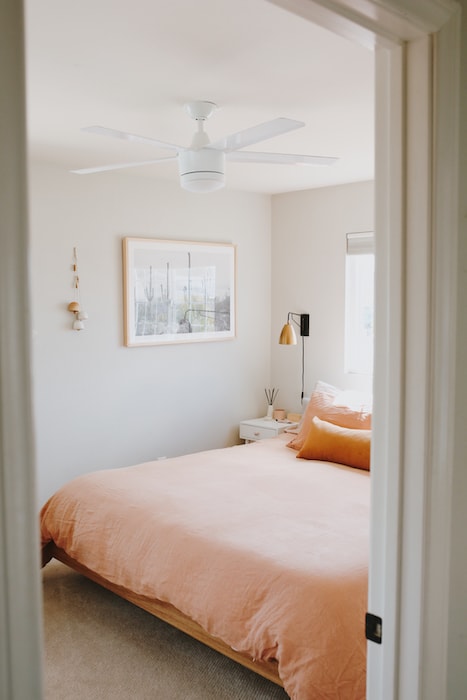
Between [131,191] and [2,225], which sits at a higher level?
[131,191]

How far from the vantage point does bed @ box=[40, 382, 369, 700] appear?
92.4 inches

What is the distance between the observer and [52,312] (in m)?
4.30

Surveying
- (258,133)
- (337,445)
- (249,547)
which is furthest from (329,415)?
(258,133)

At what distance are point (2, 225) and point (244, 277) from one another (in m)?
4.91

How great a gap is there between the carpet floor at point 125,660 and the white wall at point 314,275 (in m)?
2.50

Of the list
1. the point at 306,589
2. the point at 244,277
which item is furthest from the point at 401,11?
the point at 244,277

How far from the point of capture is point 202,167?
294cm

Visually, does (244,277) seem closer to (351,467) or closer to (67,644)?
(351,467)

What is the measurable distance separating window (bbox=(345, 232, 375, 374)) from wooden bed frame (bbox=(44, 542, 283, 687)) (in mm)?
2569

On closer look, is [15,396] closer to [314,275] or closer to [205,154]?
[205,154]

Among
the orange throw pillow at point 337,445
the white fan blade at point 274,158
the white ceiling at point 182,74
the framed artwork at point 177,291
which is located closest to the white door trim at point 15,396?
the white ceiling at point 182,74

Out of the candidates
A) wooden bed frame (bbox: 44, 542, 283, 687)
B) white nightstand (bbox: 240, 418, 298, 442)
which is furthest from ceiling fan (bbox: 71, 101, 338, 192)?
white nightstand (bbox: 240, 418, 298, 442)

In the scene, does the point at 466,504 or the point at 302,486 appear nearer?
the point at 466,504

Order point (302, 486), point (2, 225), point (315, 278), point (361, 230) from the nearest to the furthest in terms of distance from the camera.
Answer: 1. point (2, 225)
2. point (302, 486)
3. point (361, 230)
4. point (315, 278)
